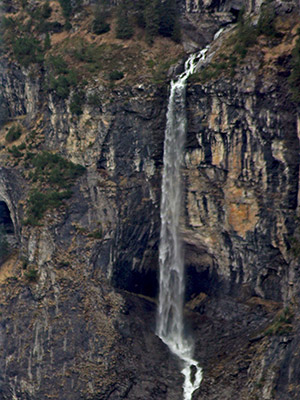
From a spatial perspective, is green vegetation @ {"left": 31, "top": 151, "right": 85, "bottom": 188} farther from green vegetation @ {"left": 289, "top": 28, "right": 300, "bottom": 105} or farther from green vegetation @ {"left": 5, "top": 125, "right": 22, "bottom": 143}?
green vegetation @ {"left": 289, "top": 28, "right": 300, "bottom": 105}

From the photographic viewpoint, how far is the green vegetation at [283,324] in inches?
2672

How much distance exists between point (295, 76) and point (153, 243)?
68.1 feet

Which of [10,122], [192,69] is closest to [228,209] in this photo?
[192,69]

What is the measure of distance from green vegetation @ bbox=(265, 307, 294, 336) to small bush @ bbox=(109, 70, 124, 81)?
1033 inches

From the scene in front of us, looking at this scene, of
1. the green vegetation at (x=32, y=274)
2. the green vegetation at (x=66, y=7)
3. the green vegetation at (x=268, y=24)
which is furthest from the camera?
the green vegetation at (x=66, y=7)

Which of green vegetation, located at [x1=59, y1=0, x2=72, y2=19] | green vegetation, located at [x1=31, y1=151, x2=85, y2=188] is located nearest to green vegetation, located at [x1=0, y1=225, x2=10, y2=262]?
green vegetation, located at [x1=31, y1=151, x2=85, y2=188]

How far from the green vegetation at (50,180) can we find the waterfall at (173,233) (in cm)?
821

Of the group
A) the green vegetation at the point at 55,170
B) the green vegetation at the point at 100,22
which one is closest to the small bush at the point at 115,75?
the green vegetation at the point at 100,22

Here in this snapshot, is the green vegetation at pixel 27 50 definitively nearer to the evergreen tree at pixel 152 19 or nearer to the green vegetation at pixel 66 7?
the green vegetation at pixel 66 7

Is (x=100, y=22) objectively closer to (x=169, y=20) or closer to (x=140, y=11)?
(x=140, y=11)

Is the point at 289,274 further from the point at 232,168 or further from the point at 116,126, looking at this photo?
the point at 116,126

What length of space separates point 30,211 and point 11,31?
2357cm

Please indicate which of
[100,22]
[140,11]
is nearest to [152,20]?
[140,11]

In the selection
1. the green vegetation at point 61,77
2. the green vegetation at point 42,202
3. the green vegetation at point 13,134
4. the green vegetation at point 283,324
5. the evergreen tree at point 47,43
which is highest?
the evergreen tree at point 47,43
